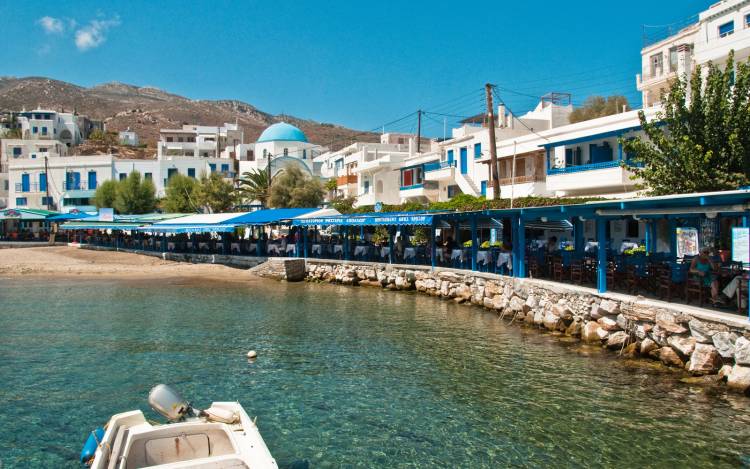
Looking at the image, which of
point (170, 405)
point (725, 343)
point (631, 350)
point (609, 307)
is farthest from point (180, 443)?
point (609, 307)

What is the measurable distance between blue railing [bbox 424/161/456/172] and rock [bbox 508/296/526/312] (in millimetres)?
25346

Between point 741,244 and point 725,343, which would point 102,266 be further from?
point 741,244

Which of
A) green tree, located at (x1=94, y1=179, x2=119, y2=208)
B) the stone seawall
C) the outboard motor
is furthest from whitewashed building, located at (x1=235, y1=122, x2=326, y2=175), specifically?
the outboard motor

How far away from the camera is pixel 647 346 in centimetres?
1476

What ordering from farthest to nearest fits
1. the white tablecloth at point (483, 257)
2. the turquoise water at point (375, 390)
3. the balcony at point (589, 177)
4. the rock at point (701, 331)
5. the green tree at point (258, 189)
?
the green tree at point (258, 189), the balcony at point (589, 177), the white tablecloth at point (483, 257), the rock at point (701, 331), the turquoise water at point (375, 390)

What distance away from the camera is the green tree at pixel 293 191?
55.2 meters

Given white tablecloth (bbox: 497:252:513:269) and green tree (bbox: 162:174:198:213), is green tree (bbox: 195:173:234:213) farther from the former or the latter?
white tablecloth (bbox: 497:252:513:269)

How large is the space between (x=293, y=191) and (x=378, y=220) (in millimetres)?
26525

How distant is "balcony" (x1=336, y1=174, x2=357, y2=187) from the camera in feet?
207

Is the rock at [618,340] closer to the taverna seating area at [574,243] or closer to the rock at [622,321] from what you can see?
the rock at [622,321]

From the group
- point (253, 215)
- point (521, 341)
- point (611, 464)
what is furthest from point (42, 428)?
point (253, 215)

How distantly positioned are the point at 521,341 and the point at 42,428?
12625mm

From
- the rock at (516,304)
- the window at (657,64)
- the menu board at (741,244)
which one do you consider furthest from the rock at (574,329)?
the window at (657,64)

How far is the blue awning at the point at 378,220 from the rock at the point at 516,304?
7.37m
